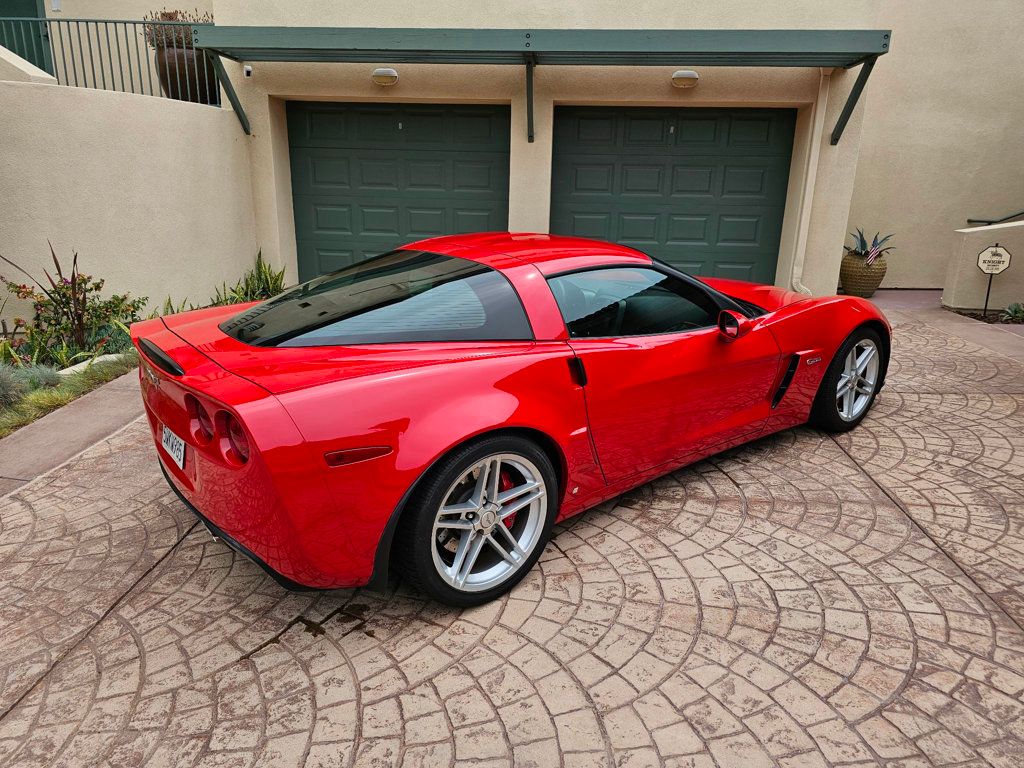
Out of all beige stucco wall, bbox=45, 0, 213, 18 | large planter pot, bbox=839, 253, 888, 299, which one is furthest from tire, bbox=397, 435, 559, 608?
beige stucco wall, bbox=45, 0, 213, 18

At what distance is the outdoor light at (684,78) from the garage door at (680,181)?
512mm

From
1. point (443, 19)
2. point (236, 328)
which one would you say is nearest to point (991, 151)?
point (443, 19)

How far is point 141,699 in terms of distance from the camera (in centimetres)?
226

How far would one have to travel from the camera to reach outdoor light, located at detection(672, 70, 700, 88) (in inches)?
317

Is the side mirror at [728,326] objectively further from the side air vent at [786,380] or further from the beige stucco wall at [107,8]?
the beige stucco wall at [107,8]

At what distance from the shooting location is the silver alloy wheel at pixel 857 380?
4.42 m

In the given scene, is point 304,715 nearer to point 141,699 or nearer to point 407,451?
point 141,699

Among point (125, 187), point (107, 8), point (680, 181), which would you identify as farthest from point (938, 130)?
point (107, 8)

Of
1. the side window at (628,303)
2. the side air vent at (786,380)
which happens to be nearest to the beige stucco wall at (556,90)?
the side air vent at (786,380)

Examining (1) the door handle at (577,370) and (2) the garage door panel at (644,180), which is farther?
(2) the garage door panel at (644,180)

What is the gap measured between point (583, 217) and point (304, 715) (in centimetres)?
781

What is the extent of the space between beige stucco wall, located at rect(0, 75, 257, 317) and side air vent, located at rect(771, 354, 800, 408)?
254 inches

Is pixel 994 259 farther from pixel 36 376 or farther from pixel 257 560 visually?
pixel 36 376

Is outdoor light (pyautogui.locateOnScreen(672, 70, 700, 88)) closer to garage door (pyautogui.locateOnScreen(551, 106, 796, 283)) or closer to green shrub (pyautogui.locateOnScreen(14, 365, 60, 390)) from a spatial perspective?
garage door (pyautogui.locateOnScreen(551, 106, 796, 283))
